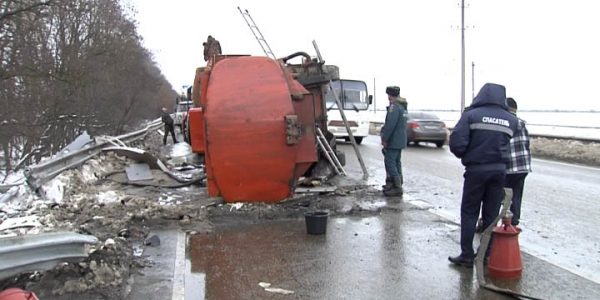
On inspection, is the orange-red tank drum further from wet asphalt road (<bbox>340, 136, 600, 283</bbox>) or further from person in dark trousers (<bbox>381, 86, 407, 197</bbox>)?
wet asphalt road (<bbox>340, 136, 600, 283</bbox>)

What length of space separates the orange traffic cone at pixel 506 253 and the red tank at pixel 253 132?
11.6 feet

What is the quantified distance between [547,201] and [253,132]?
5.37 m

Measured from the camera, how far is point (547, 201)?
10141 millimetres

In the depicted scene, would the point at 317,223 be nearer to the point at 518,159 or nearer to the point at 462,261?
the point at 462,261

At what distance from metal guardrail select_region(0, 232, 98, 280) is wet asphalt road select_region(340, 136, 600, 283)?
4755 millimetres

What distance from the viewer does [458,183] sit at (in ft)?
40.6

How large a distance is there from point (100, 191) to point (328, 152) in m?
4.37

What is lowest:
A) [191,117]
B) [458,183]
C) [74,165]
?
[458,183]

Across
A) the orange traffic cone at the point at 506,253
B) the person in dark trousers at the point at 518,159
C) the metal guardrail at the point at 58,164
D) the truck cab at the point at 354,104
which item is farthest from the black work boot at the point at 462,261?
the truck cab at the point at 354,104

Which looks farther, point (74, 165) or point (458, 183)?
point (458, 183)

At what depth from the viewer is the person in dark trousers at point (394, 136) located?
10133 mm

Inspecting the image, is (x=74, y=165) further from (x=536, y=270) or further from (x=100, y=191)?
(x=536, y=270)

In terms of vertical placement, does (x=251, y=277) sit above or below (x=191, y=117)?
below

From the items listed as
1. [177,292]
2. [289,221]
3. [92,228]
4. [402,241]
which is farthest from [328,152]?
[177,292]
